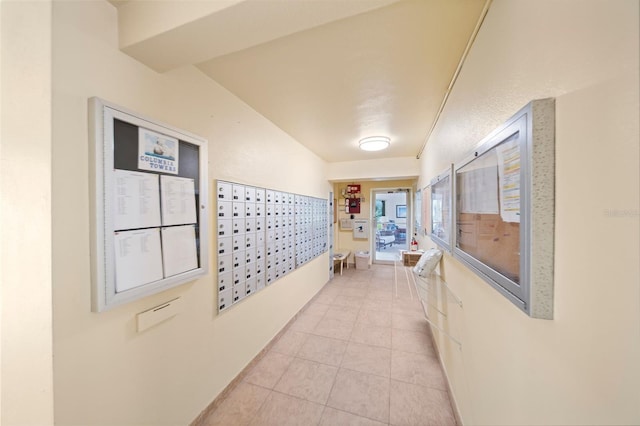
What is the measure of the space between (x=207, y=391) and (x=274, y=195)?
165cm

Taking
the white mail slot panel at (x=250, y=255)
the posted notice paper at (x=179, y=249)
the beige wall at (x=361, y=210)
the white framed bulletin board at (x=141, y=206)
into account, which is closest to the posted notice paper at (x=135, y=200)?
the white framed bulletin board at (x=141, y=206)

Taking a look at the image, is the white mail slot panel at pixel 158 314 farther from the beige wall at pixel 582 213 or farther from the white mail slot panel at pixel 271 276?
the beige wall at pixel 582 213

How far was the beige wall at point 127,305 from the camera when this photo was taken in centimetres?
84

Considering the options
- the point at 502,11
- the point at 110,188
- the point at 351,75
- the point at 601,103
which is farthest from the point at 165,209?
the point at 502,11

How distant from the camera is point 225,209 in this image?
1657 millimetres

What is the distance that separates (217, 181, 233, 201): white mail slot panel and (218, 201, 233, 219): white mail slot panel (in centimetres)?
3

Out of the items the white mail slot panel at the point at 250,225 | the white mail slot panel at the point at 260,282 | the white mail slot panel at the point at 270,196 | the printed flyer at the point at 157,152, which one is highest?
the printed flyer at the point at 157,152

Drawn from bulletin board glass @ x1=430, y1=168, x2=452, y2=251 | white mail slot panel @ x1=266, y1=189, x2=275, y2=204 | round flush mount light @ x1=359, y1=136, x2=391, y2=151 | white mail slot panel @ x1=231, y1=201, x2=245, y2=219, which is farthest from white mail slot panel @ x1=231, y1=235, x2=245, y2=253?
round flush mount light @ x1=359, y1=136, x2=391, y2=151

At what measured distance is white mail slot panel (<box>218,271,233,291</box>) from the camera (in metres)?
1.61

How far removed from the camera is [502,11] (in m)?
0.86

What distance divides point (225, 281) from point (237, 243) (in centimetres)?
30

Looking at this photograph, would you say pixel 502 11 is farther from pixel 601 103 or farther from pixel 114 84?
pixel 114 84

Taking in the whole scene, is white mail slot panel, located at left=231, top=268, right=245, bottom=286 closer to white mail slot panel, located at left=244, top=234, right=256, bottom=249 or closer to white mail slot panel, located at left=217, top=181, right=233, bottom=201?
white mail slot panel, located at left=244, top=234, right=256, bottom=249

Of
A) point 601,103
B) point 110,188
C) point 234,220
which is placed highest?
point 601,103
